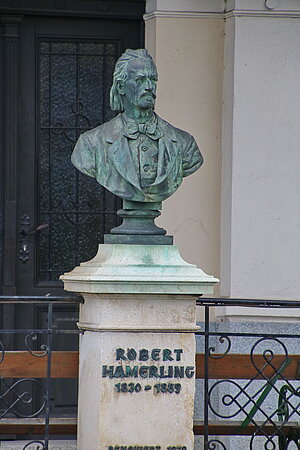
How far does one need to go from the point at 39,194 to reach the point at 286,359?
2.82 m

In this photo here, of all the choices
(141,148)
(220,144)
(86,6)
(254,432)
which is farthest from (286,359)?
(86,6)

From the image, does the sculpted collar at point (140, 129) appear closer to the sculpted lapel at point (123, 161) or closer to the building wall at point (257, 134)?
the sculpted lapel at point (123, 161)

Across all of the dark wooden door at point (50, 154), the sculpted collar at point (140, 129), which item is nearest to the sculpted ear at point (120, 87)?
the sculpted collar at point (140, 129)

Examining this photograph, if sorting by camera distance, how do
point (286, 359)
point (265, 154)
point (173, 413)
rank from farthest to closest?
1. point (265, 154)
2. point (286, 359)
3. point (173, 413)

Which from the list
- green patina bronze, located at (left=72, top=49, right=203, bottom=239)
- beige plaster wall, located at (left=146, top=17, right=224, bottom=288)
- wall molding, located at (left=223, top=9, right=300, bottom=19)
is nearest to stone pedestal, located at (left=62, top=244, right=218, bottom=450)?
green patina bronze, located at (left=72, top=49, right=203, bottom=239)

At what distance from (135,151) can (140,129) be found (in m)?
0.12

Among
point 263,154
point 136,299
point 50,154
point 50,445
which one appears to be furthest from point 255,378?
point 50,154

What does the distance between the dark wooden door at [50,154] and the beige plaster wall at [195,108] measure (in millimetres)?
556

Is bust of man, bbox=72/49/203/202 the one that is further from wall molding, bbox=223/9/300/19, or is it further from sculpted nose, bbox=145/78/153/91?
wall molding, bbox=223/9/300/19

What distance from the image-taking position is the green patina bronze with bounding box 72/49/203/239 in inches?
271

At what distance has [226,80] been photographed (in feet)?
30.4

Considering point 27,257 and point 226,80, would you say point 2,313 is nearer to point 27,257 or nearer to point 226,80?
point 27,257

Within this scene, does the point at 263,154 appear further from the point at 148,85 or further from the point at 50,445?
the point at 50,445

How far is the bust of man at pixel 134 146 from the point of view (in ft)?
22.6
